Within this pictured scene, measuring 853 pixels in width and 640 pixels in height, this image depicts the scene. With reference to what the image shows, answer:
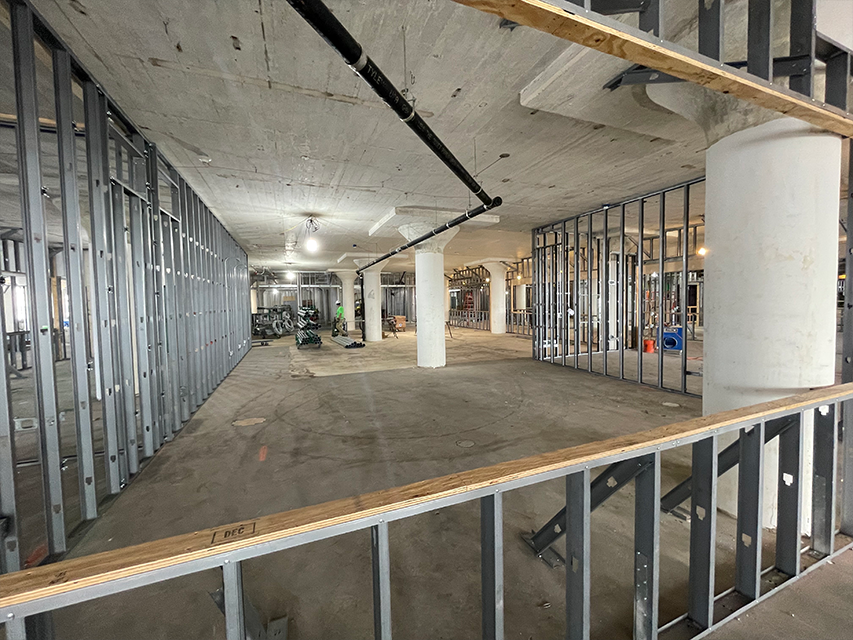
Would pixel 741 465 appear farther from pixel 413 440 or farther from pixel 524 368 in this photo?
pixel 524 368

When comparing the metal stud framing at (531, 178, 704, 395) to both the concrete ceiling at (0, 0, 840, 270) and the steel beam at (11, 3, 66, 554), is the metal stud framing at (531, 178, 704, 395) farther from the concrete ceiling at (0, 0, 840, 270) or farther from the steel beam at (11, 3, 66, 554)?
the steel beam at (11, 3, 66, 554)

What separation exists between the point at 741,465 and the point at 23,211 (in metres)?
4.44

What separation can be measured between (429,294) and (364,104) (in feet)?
17.7

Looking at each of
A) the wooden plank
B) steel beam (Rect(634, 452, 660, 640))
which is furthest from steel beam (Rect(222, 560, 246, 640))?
the wooden plank

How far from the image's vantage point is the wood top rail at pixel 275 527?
79 cm

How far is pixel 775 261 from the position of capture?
2365 mm

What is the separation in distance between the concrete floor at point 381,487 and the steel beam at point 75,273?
1.46ft

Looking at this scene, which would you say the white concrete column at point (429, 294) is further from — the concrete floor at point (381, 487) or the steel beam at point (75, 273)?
the steel beam at point (75, 273)

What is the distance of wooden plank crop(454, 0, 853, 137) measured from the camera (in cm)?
135

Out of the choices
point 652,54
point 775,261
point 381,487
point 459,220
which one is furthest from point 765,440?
point 459,220

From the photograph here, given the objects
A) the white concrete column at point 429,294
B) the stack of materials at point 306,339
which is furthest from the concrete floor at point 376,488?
the stack of materials at point 306,339

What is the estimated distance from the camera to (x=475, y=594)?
2.02m

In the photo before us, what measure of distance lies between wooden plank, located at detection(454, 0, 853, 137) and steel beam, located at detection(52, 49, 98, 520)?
120 inches

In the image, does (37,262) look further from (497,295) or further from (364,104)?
(497,295)
